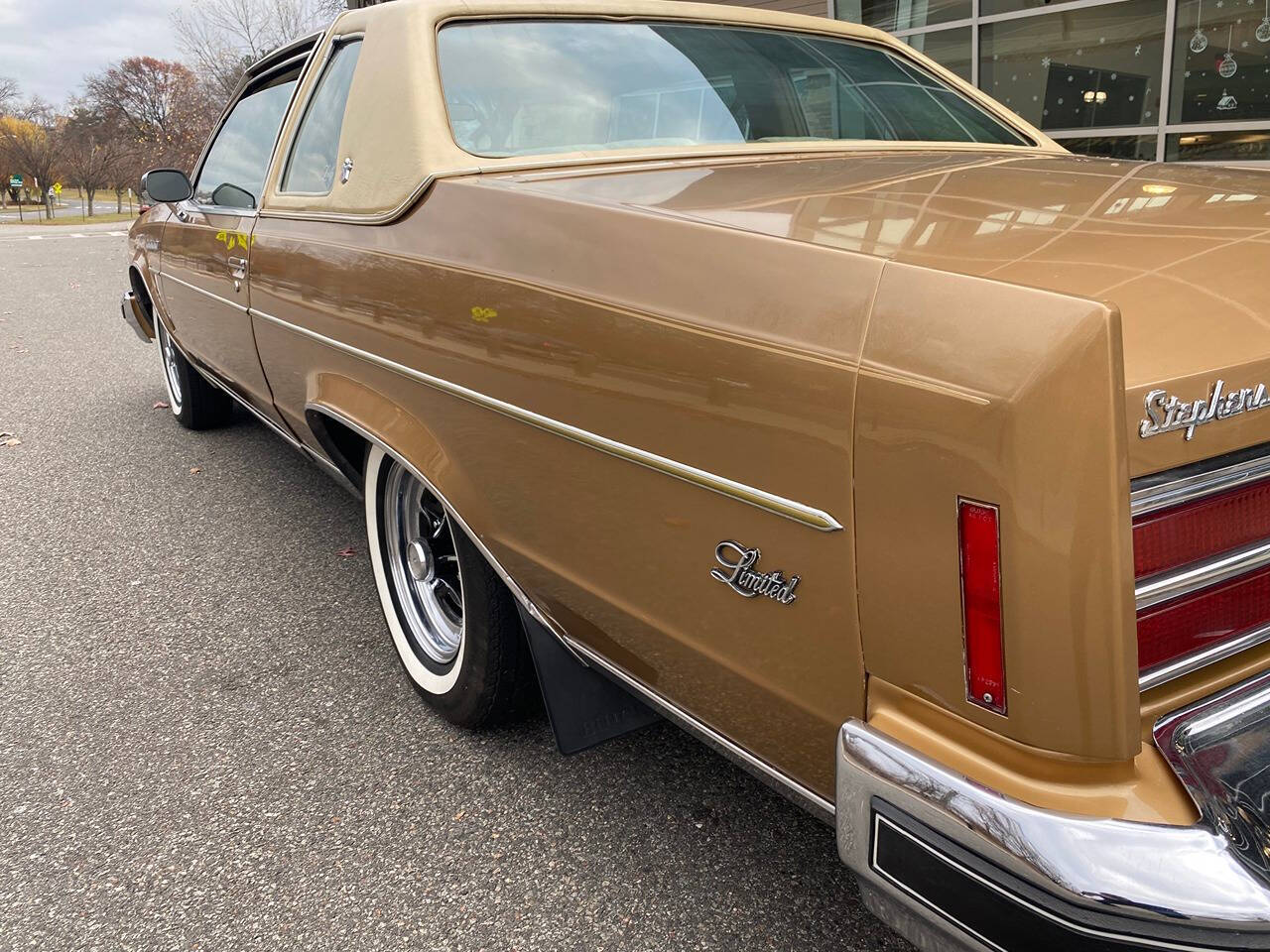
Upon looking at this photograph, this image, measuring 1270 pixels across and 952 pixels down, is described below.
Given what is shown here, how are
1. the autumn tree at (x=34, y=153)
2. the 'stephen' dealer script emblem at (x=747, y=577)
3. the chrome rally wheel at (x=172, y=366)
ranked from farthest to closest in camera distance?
the autumn tree at (x=34, y=153), the chrome rally wheel at (x=172, y=366), the 'stephen' dealer script emblem at (x=747, y=577)

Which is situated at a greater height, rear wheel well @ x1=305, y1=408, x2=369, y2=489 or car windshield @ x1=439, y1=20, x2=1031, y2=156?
car windshield @ x1=439, y1=20, x2=1031, y2=156

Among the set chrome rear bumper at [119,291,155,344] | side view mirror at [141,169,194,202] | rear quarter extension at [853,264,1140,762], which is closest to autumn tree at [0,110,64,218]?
chrome rear bumper at [119,291,155,344]

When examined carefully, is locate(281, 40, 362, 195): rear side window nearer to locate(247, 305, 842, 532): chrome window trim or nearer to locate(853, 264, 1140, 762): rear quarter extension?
locate(247, 305, 842, 532): chrome window trim

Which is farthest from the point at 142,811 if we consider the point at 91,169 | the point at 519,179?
the point at 91,169

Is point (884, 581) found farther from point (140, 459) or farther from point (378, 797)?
point (140, 459)

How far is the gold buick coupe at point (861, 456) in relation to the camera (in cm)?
105

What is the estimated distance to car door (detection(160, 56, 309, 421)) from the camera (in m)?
3.15

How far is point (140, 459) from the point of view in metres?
4.83

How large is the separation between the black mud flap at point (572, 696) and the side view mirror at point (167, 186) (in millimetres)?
2828

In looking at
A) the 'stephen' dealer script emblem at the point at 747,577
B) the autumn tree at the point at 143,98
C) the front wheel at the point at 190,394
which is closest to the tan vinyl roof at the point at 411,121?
the 'stephen' dealer script emblem at the point at 747,577

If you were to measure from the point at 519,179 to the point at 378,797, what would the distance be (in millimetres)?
1404

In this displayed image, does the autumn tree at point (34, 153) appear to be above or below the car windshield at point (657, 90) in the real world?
above

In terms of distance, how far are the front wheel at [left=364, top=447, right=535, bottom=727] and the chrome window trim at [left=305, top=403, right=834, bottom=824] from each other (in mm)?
209

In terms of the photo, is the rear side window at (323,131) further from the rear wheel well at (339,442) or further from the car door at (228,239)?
the rear wheel well at (339,442)
